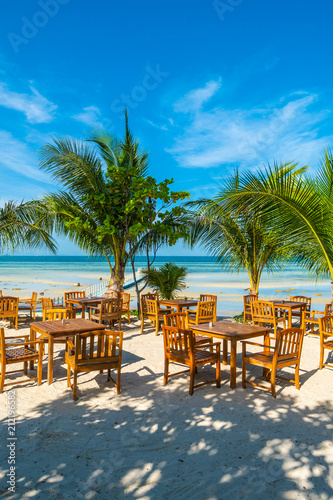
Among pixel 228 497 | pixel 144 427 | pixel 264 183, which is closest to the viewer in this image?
pixel 228 497

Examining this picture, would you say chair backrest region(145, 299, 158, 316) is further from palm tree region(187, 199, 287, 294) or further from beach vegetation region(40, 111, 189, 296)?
palm tree region(187, 199, 287, 294)

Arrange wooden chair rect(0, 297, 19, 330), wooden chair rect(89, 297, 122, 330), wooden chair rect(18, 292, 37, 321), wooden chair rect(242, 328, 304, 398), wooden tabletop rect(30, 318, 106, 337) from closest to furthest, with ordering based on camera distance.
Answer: wooden chair rect(242, 328, 304, 398), wooden tabletop rect(30, 318, 106, 337), wooden chair rect(89, 297, 122, 330), wooden chair rect(0, 297, 19, 330), wooden chair rect(18, 292, 37, 321)

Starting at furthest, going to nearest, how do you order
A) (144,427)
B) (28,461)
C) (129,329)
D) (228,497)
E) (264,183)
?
(129,329), (264,183), (144,427), (28,461), (228,497)

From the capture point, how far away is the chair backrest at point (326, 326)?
5.61 metres

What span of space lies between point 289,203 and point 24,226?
27.4 ft

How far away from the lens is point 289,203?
5539mm

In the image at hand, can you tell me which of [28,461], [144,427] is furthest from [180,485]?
[28,461]

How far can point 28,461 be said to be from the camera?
2838 mm

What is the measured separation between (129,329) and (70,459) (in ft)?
20.5

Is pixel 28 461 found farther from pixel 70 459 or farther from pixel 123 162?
pixel 123 162

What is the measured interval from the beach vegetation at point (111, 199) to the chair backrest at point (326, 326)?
4939mm

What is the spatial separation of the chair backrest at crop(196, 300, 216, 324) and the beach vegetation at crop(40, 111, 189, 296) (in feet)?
7.96

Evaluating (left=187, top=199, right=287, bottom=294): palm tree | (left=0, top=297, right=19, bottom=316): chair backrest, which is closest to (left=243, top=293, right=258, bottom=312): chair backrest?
(left=187, top=199, right=287, bottom=294): palm tree

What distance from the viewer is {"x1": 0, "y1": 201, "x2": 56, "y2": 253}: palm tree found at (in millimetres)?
10242
